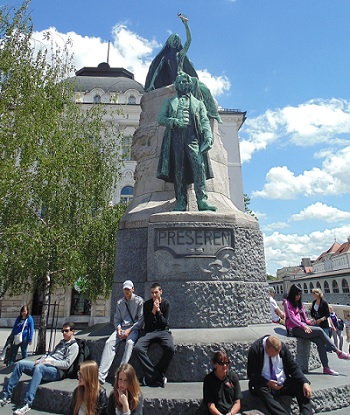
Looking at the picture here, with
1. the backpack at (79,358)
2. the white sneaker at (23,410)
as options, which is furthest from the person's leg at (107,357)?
the white sneaker at (23,410)

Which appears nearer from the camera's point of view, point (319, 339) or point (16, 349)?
point (319, 339)

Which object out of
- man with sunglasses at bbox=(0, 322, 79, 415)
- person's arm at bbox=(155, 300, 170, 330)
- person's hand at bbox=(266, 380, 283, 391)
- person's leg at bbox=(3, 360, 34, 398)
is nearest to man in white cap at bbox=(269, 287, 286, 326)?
person's hand at bbox=(266, 380, 283, 391)

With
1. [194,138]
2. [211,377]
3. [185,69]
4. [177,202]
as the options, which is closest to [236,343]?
[211,377]

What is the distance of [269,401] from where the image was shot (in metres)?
3.47

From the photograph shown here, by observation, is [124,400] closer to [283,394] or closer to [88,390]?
[88,390]

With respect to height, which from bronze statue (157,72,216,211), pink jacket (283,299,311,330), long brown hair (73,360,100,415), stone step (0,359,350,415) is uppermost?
bronze statue (157,72,216,211)

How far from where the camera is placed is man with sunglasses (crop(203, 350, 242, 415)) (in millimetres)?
3279

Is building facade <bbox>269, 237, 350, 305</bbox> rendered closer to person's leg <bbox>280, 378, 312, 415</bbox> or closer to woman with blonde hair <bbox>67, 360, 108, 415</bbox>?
person's leg <bbox>280, 378, 312, 415</bbox>

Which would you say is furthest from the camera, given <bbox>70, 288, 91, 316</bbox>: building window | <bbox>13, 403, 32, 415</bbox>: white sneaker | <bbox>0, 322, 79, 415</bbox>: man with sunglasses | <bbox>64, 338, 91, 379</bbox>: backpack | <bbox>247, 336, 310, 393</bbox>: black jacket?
<bbox>70, 288, 91, 316</bbox>: building window

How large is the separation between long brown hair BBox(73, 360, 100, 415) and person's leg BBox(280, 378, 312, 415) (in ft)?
6.49

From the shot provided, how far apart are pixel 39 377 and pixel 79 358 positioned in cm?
54

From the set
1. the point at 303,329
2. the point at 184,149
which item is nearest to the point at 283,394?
the point at 303,329

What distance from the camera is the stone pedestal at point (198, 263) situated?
16.7 ft

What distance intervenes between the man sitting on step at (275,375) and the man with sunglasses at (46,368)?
2368 mm
